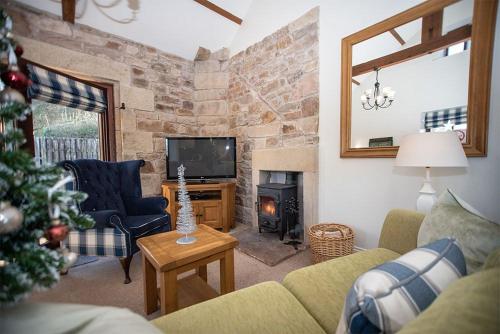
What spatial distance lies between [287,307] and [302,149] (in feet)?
6.43

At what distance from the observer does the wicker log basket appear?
1958 mm

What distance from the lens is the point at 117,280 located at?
1.92 m

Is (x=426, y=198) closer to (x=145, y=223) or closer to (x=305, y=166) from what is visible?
(x=305, y=166)

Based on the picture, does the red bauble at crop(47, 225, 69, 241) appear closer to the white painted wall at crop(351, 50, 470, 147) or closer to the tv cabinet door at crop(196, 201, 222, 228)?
the white painted wall at crop(351, 50, 470, 147)

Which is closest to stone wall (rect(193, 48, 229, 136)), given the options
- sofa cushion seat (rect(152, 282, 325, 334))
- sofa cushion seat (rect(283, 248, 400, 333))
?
sofa cushion seat (rect(283, 248, 400, 333))

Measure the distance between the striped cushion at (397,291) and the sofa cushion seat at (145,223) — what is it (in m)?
1.86

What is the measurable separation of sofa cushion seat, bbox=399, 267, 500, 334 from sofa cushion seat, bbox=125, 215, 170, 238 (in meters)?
2.03

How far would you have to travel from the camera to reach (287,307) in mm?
885

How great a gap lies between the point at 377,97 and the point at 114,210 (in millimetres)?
2559

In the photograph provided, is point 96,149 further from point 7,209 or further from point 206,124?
point 7,209

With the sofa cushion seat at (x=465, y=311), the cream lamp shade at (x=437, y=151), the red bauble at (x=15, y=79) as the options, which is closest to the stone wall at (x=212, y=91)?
the cream lamp shade at (x=437, y=151)

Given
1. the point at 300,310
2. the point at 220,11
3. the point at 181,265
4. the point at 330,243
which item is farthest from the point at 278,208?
the point at 220,11

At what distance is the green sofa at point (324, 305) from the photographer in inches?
15.2

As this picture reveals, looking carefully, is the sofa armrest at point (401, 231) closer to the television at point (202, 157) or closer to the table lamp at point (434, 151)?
the table lamp at point (434, 151)
